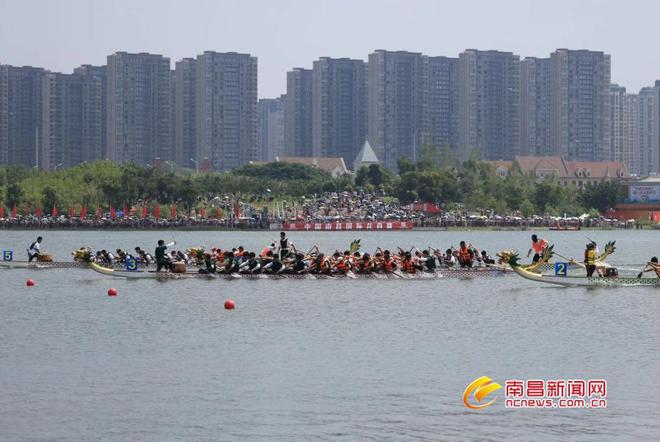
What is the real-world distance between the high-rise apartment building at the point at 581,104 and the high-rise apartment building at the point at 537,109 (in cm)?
217

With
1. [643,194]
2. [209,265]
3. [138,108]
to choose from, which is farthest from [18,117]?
[209,265]

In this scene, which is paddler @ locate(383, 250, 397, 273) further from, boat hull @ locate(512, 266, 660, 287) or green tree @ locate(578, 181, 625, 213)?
green tree @ locate(578, 181, 625, 213)

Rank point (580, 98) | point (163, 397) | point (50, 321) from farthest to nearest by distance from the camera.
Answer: point (580, 98) → point (50, 321) → point (163, 397)

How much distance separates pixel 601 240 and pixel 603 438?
3291 inches

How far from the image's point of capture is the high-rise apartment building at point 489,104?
196375 millimetres

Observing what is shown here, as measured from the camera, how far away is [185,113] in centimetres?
19738

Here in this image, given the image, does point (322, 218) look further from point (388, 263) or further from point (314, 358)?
point (314, 358)

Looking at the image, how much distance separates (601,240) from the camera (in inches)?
3937

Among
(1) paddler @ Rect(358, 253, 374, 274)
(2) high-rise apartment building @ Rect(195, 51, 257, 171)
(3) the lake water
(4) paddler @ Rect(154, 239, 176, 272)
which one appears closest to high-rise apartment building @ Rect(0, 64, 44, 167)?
(2) high-rise apartment building @ Rect(195, 51, 257, 171)

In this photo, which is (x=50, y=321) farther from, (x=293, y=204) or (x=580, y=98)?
(x=580, y=98)

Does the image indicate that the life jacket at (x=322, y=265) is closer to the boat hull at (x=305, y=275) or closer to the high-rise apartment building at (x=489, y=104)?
the boat hull at (x=305, y=275)

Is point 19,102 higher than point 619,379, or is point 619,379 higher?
point 19,102

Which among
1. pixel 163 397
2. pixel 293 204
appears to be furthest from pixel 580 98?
pixel 163 397

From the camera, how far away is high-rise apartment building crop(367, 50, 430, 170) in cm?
19425
